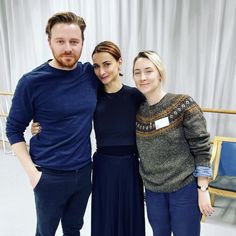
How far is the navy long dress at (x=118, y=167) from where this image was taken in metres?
1.46

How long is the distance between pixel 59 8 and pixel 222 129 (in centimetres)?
240

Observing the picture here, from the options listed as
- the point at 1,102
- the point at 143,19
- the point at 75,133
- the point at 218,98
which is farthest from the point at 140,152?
the point at 1,102

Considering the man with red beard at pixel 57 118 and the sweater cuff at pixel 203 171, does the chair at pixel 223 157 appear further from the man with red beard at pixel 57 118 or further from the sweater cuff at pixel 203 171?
the man with red beard at pixel 57 118

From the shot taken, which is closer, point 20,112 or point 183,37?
point 20,112

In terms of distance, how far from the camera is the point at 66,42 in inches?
50.7

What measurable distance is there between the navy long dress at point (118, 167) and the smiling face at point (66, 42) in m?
0.28

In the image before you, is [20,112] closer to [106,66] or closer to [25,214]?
[106,66]

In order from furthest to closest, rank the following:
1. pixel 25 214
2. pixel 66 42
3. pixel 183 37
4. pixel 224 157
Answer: pixel 183 37 → pixel 224 157 → pixel 25 214 → pixel 66 42

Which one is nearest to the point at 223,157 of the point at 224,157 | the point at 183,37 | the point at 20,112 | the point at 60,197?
the point at 224,157

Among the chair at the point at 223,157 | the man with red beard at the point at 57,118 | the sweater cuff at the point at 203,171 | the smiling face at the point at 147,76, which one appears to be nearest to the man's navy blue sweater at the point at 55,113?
the man with red beard at the point at 57,118

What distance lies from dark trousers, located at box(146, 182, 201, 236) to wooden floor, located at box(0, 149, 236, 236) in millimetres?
851

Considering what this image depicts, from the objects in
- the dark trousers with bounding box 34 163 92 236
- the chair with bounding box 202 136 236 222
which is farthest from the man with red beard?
the chair with bounding box 202 136 236 222

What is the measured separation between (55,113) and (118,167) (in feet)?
1.42

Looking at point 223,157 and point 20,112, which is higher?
point 20,112
